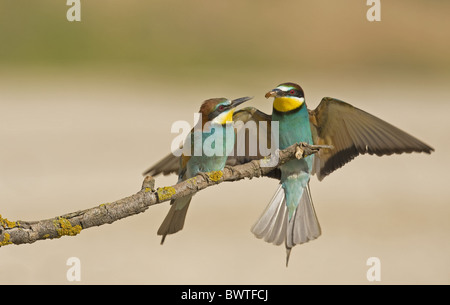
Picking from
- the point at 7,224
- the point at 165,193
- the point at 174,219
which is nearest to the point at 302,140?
the point at 174,219

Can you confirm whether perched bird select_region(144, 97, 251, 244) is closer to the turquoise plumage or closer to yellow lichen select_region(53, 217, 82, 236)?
the turquoise plumage

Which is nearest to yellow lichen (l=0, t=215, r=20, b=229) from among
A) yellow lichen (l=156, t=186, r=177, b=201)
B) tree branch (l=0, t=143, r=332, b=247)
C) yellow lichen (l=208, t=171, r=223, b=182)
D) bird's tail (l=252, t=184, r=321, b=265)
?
tree branch (l=0, t=143, r=332, b=247)

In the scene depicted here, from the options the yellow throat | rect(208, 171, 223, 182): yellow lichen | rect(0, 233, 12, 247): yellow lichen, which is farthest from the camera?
the yellow throat

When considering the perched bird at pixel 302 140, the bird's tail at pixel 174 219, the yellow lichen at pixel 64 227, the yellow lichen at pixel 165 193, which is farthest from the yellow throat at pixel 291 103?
the yellow lichen at pixel 64 227

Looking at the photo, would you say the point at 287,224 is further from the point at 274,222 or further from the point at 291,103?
the point at 291,103

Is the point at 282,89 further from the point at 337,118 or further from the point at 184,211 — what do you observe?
the point at 184,211

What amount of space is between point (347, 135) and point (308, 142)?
137mm

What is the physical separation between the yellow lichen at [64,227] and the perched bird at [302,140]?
689mm

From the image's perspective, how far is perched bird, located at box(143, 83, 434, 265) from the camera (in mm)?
2547

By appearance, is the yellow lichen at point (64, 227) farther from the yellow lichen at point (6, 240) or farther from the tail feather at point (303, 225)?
the tail feather at point (303, 225)

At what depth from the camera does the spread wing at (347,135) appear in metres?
2.46

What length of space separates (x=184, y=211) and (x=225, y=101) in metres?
0.41

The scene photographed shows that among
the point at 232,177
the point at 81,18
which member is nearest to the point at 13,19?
the point at 81,18

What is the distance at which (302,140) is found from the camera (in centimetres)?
263
